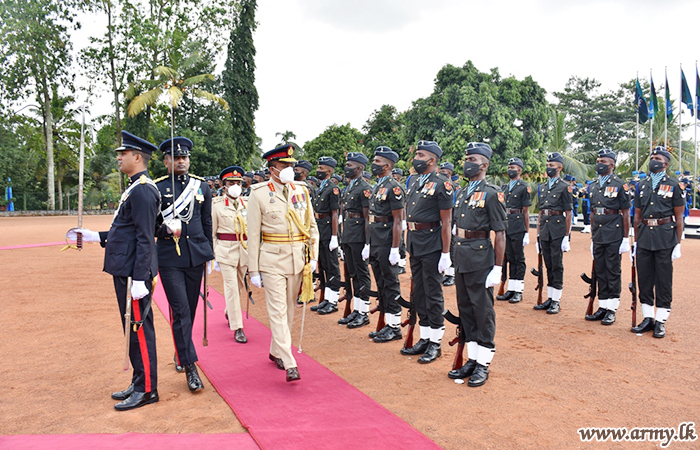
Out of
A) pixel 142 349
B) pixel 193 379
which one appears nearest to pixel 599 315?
pixel 193 379

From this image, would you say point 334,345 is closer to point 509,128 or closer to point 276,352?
point 276,352

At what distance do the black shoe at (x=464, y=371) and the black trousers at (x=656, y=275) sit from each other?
2970mm

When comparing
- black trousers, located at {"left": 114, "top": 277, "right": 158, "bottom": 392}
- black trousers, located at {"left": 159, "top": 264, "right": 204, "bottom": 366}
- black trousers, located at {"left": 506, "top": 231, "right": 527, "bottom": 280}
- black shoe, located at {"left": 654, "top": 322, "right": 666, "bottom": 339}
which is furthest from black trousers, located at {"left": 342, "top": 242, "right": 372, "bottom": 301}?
black shoe, located at {"left": 654, "top": 322, "right": 666, "bottom": 339}

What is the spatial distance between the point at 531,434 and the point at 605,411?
0.83 m

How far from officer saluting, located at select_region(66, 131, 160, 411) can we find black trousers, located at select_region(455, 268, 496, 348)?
2797 mm

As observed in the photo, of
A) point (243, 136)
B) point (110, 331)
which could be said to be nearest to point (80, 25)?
point (243, 136)

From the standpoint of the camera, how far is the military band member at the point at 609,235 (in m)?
6.92

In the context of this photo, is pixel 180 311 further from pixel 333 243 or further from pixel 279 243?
pixel 333 243

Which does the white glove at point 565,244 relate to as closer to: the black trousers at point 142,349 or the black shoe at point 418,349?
the black shoe at point 418,349

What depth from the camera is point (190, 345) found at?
463 cm

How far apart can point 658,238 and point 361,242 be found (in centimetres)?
366

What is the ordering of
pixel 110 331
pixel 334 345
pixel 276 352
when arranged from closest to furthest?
pixel 276 352
pixel 334 345
pixel 110 331

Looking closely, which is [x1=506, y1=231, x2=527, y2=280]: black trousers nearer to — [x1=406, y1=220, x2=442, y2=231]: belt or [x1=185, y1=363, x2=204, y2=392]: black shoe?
[x1=406, y1=220, x2=442, y2=231]: belt

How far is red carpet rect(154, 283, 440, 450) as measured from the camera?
3.54m
